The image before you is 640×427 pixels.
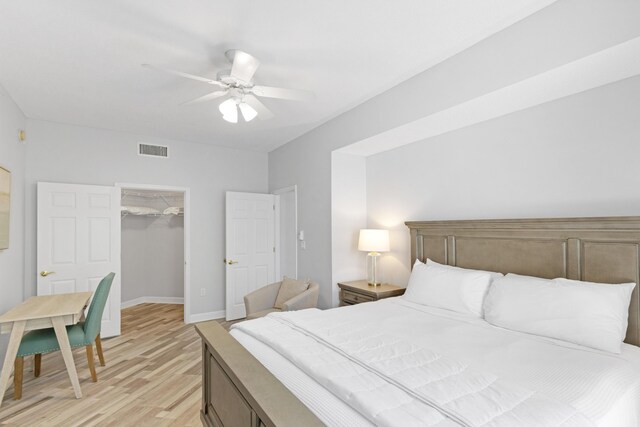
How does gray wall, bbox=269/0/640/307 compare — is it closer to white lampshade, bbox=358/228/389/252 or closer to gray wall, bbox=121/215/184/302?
white lampshade, bbox=358/228/389/252

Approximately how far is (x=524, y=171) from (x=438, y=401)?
6.70ft

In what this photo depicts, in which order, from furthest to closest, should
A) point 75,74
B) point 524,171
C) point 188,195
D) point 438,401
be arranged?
point 188,195
point 75,74
point 524,171
point 438,401

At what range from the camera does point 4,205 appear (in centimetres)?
302

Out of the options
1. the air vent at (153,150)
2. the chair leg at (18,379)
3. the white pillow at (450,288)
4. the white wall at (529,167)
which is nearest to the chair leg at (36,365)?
the chair leg at (18,379)

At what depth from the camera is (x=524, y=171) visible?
8.38 ft

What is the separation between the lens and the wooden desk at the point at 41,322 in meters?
2.51

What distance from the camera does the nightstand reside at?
3324mm

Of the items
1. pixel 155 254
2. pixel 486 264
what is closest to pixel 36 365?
pixel 155 254

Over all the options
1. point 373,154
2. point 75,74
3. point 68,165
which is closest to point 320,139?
point 373,154

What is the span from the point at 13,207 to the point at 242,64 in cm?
298

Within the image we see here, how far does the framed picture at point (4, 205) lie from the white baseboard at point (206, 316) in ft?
7.74

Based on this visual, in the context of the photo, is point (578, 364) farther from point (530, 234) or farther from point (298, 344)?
point (298, 344)

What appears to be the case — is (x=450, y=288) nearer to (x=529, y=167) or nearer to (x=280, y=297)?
(x=529, y=167)

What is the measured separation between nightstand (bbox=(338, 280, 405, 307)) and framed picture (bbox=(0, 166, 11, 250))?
323 cm
